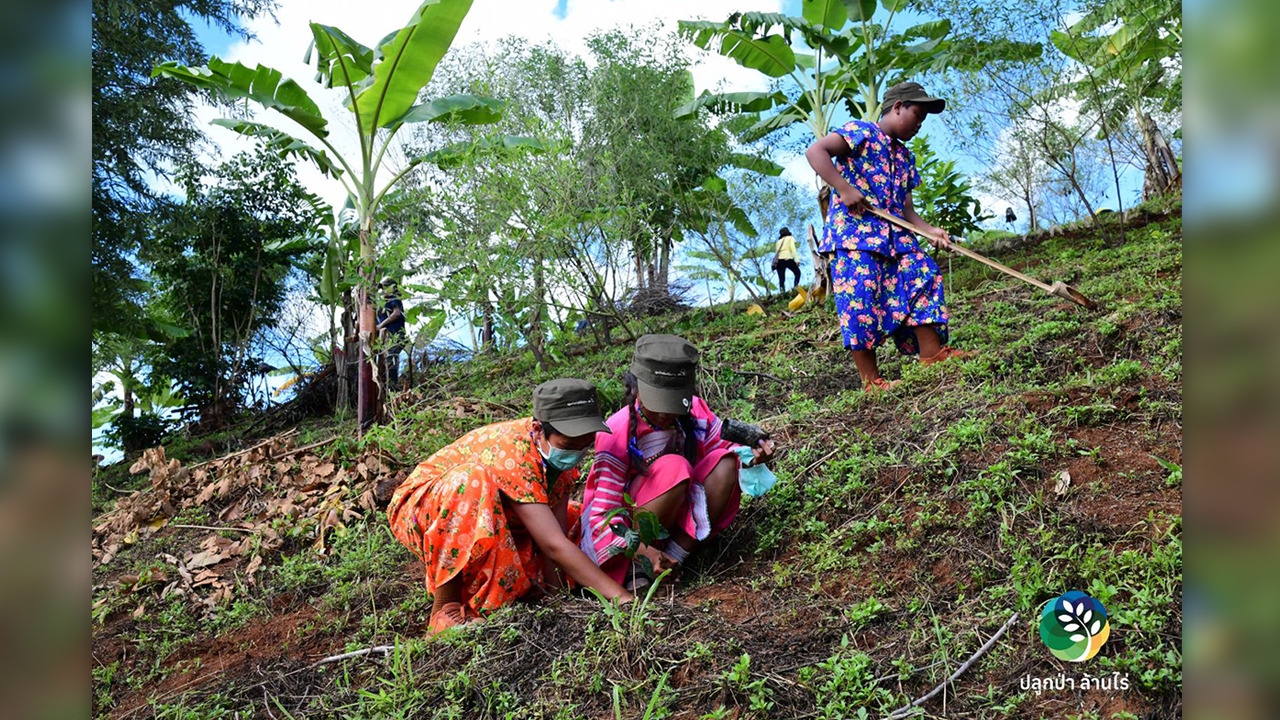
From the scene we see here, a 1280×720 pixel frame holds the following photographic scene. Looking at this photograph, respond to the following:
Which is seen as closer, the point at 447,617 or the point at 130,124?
the point at 447,617

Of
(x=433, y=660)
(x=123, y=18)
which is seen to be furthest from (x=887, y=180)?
(x=123, y=18)

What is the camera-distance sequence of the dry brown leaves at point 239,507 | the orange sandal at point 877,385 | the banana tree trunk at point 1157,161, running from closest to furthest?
the dry brown leaves at point 239,507 → the orange sandal at point 877,385 → the banana tree trunk at point 1157,161

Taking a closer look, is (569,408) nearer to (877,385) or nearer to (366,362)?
(877,385)

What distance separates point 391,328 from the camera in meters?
9.41

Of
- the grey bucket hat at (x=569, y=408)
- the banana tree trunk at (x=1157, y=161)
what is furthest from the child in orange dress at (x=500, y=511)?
the banana tree trunk at (x=1157, y=161)

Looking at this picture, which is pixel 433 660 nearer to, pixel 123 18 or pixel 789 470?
pixel 789 470

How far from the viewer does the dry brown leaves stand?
4426mm

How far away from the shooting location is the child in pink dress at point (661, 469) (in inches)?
123

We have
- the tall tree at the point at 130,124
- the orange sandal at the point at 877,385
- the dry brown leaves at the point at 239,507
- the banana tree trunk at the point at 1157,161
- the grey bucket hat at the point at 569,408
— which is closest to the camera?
the grey bucket hat at the point at 569,408

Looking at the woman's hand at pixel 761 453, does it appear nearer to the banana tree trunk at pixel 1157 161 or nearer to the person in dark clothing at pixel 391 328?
the person in dark clothing at pixel 391 328

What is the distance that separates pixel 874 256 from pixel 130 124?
875cm

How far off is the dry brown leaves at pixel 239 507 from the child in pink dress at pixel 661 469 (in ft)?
6.78

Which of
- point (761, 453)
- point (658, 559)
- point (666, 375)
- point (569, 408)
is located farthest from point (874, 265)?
point (569, 408)
